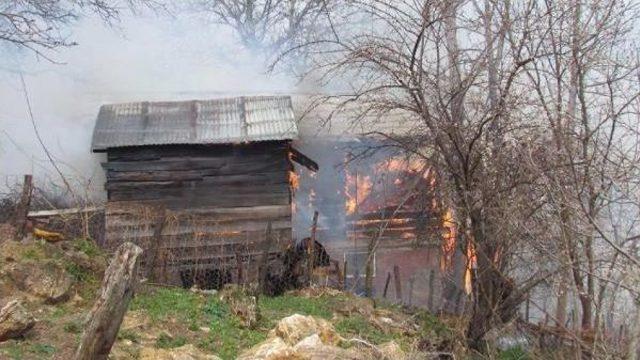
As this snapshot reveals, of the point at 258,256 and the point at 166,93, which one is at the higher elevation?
the point at 166,93

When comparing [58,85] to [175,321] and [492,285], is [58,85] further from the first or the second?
[492,285]

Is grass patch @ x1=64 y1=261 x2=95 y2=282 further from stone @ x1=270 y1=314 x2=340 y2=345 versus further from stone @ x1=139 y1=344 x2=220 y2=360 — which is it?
stone @ x1=270 y1=314 x2=340 y2=345

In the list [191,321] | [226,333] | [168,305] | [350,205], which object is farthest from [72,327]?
[350,205]

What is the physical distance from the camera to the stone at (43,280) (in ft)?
27.2

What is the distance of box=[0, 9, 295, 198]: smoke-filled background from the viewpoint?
14.7 meters

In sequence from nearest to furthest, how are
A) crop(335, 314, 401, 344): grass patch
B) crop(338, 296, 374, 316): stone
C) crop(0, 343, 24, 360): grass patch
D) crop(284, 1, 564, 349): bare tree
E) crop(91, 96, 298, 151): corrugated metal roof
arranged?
1. crop(0, 343, 24, 360): grass patch
2. crop(284, 1, 564, 349): bare tree
3. crop(335, 314, 401, 344): grass patch
4. crop(338, 296, 374, 316): stone
5. crop(91, 96, 298, 151): corrugated metal roof

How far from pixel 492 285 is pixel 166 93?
33.5ft

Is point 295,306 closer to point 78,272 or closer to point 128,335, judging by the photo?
point 78,272

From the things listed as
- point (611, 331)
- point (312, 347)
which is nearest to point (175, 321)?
point (312, 347)

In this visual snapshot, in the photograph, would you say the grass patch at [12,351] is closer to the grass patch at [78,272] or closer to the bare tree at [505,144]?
the grass patch at [78,272]

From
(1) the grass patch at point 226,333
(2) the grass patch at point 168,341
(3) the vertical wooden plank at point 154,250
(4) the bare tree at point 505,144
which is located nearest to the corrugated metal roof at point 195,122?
(3) the vertical wooden plank at point 154,250

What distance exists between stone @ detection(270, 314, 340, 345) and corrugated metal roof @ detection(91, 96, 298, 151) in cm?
560

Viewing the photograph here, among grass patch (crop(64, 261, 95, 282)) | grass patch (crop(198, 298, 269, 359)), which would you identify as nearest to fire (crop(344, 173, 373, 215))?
grass patch (crop(198, 298, 269, 359))

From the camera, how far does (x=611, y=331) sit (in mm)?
6312
